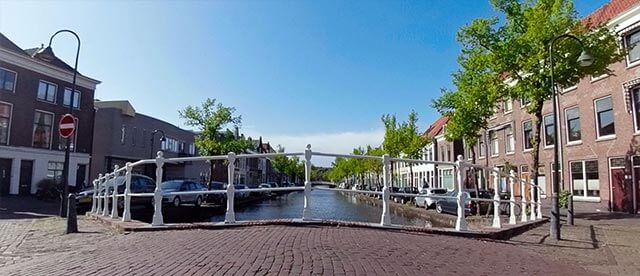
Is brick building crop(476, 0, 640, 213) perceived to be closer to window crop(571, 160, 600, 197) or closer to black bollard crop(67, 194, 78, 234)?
window crop(571, 160, 600, 197)

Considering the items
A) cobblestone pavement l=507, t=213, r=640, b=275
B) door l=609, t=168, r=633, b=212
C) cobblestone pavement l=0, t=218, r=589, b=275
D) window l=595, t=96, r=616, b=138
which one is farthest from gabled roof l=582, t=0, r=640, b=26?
cobblestone pavement l=0, t=218, r=589, b=275

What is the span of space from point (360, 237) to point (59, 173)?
122 ft

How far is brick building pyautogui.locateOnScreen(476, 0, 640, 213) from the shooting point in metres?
21.1

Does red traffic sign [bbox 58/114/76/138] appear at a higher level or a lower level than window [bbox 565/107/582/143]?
lower

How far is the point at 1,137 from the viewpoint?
3288 centimetres

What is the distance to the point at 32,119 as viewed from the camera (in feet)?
115

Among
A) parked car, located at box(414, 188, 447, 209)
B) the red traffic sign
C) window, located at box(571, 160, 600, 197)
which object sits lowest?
parked car, located at box(414, 188, 447, 209)

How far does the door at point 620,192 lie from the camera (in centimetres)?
2148

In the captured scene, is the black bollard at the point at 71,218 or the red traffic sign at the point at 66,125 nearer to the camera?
the black bollard at the point at 71,218

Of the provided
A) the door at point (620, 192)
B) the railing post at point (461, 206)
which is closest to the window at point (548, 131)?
the door at point (620, 192)

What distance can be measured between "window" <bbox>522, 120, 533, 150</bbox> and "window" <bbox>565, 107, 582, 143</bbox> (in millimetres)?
5049

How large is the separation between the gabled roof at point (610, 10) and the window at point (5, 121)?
3666 cm

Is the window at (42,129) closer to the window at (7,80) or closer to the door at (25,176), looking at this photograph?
the door at (25,176)

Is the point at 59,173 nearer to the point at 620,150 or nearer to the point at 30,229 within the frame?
the point at 30,229
